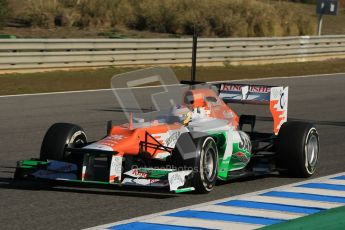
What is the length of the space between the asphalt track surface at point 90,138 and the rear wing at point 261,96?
84 centimetres

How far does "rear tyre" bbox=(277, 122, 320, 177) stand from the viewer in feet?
31.4

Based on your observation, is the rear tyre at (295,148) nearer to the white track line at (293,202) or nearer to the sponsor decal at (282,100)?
the sponsor decal at (282,100)

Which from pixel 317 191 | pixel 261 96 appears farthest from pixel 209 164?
pixel 261 96

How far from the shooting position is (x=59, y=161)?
8625 mm

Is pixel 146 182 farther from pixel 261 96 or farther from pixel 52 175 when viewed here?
pixel 261 96

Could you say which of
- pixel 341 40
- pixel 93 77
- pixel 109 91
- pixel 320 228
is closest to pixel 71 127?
pixel 320 228

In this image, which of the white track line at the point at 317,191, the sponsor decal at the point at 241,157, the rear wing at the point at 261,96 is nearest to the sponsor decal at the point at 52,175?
the sponsor decal at the point at 241,157

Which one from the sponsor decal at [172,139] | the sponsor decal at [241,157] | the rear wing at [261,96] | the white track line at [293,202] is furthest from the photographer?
the rear wing at [261,96]

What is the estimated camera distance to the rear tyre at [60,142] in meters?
8.89

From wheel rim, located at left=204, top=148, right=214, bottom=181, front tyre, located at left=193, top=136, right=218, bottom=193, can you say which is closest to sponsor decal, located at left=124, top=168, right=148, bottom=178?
front tyre, located at left=193, top=136, right=218, bottom=193

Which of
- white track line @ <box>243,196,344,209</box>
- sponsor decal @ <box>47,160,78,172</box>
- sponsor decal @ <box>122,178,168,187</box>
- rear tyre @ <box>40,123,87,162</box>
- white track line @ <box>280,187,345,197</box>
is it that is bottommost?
white track line @ <box>280,187,345,197</box>

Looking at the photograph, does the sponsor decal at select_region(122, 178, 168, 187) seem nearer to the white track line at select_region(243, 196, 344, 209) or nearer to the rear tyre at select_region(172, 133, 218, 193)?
the rear tyre at select_region(172, 133, 218, 193)

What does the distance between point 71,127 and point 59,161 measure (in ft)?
2.00

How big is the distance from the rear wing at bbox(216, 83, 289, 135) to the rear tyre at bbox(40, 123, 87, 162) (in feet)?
7.20
